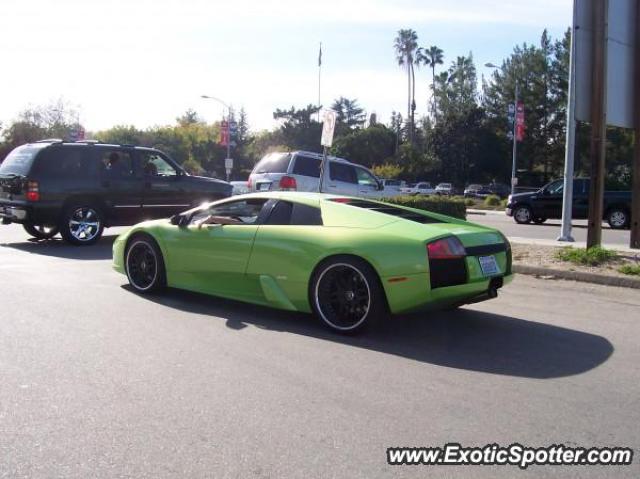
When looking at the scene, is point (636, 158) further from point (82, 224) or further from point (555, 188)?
point (555, 188)

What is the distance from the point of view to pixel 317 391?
440 centimetres

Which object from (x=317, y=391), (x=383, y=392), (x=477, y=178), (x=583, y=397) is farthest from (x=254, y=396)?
(x=477, y=178)

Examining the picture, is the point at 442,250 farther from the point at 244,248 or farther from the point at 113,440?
the point at 113,440

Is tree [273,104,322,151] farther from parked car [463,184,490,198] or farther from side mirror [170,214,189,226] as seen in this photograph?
side mirror [170,214,189,226]

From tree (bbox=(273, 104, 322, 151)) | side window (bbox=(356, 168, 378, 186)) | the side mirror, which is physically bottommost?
the side mirror

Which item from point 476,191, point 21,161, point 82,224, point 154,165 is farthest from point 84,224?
point 476,191

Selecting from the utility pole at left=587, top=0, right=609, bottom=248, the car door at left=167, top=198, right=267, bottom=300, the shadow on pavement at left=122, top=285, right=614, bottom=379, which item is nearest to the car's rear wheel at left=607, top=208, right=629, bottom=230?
the utility pole at left=587, top=0, right=609, bottom=248

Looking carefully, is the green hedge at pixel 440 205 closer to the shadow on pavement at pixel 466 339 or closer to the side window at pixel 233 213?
the shadow on pavement at pixel 466 339

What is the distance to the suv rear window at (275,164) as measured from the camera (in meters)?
16.8

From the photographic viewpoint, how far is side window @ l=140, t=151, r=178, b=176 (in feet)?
43.7

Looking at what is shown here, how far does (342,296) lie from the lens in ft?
19.3

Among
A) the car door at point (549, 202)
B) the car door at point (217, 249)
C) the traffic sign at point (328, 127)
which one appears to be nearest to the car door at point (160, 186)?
the traffic sign at point (328, 127)

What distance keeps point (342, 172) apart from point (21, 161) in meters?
8.06

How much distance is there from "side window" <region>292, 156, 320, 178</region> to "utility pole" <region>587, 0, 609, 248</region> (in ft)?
25.6
